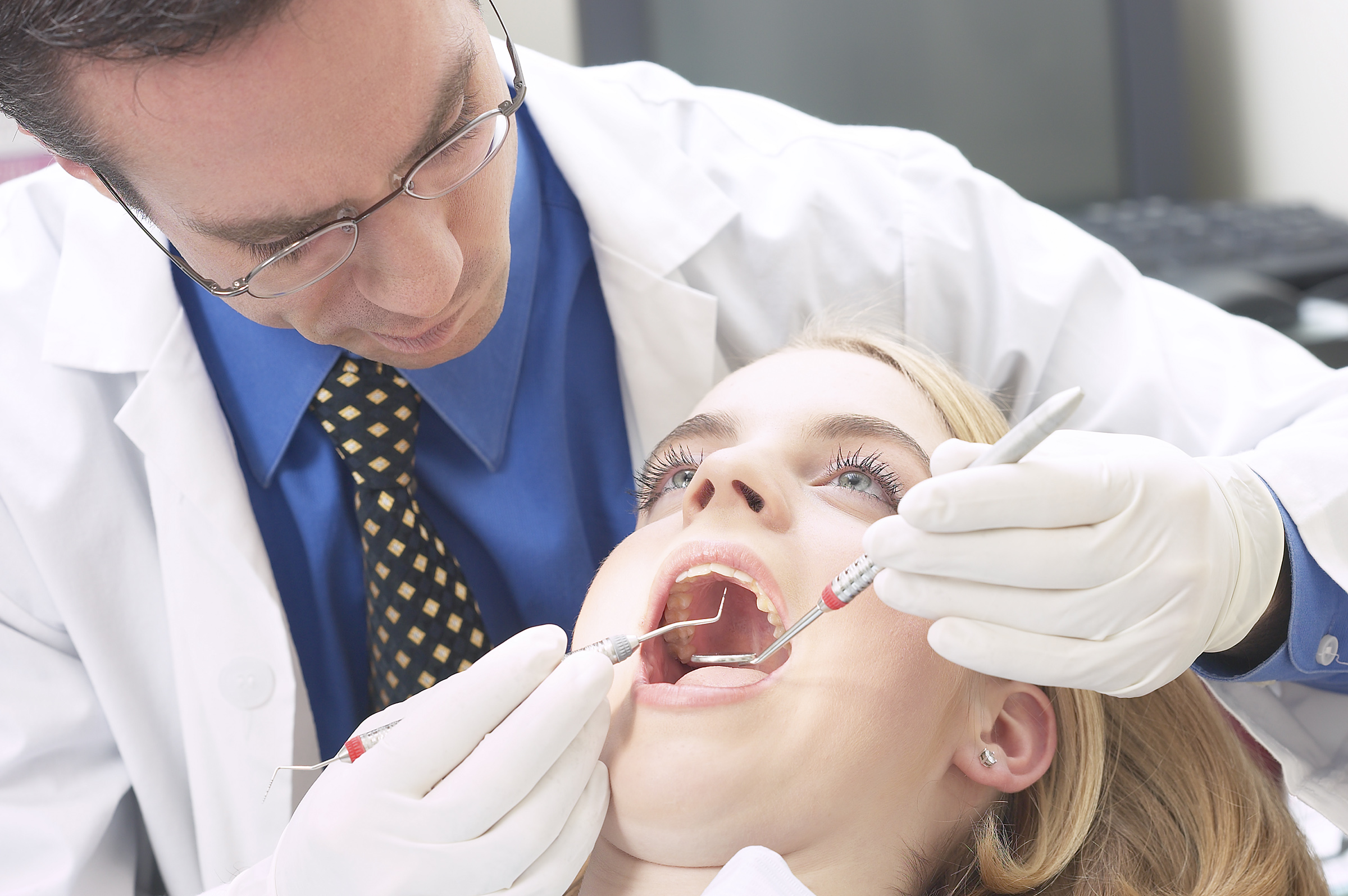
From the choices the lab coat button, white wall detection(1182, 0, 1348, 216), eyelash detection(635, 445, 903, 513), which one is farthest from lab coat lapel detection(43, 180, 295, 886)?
white wall detection(1182, 0, 1348, 216)

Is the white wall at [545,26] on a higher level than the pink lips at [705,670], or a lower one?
higher

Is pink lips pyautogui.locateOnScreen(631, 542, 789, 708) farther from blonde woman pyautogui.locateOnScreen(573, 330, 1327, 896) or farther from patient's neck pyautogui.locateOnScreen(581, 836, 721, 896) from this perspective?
patient's neck pyautogui.locateOnScreen(581, 836, 721, 896)

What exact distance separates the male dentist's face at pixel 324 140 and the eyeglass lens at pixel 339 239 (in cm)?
1

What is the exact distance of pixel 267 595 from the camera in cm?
138

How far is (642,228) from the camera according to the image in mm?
1554

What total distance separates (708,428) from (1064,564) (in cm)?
42

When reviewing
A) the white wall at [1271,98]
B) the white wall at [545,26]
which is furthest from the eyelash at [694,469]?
the white wall at [1271,98]

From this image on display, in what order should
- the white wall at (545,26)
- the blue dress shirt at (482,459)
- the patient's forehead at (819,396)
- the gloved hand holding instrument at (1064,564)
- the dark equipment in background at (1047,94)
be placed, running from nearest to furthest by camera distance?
the gloved hand holding instrument at (1064,564), the patient's forehead at (819,396), the blue dress shirt at (482,459), the dark equipment in background at (1047,94), the white wall at (545,26)

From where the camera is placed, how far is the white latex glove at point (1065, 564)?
0.97 meters

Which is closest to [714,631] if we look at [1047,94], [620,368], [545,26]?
[620,368]

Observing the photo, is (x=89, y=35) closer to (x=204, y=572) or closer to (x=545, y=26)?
(x=204, y=572)

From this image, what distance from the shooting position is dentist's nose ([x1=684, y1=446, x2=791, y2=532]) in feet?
3.60

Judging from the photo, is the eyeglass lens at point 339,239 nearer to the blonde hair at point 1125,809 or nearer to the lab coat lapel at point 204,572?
the lab coat lapel at point 204,572

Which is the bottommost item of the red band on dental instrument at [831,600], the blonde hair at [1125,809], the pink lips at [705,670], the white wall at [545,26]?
the blonde hair at [1125,809]
